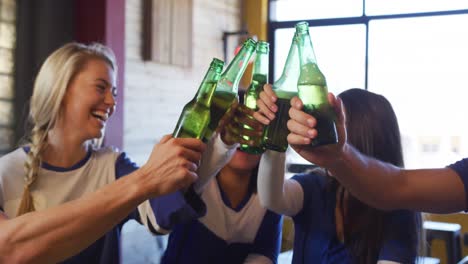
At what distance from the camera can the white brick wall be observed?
11.1 ft

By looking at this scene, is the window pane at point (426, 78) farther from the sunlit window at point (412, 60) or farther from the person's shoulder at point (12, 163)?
the person's shoulder at point (12, 163)

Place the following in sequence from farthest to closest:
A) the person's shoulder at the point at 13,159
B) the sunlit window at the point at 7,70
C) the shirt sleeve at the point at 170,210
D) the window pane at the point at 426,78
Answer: the window pane at the point at 426,78 → the sunlit window at the point at 7,70 → the person's shoulder at the point at 13,159 → the shirt sleeve at the point at 170,210

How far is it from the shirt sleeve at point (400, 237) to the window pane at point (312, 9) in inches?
135

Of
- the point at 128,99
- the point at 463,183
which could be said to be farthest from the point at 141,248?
the point at 463,183

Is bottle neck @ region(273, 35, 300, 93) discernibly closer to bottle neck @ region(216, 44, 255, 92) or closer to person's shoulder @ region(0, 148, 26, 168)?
bottle neck @ region(216, 44, 255, 92)

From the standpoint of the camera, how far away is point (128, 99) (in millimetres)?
3344

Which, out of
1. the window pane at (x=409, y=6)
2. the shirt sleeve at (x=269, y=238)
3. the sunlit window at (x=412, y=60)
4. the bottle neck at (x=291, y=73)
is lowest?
the shirt sleeve at (x=269, y=238)

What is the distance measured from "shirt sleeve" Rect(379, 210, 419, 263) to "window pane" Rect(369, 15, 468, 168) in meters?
2.96

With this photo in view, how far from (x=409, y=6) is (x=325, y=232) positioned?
3.42 meters

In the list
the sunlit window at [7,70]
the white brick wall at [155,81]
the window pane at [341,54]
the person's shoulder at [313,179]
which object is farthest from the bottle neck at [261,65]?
the window pane at [341,54]

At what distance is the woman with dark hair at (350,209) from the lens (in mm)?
1243

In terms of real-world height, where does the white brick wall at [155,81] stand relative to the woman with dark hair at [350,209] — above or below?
above

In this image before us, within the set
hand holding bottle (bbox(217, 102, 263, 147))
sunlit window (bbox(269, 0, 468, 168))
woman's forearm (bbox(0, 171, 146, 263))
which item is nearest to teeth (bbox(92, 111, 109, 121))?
hand holding bottle (bbox(217, 102, 263, 147))

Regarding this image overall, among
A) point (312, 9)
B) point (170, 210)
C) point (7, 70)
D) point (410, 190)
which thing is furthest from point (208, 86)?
point (312, 9)
